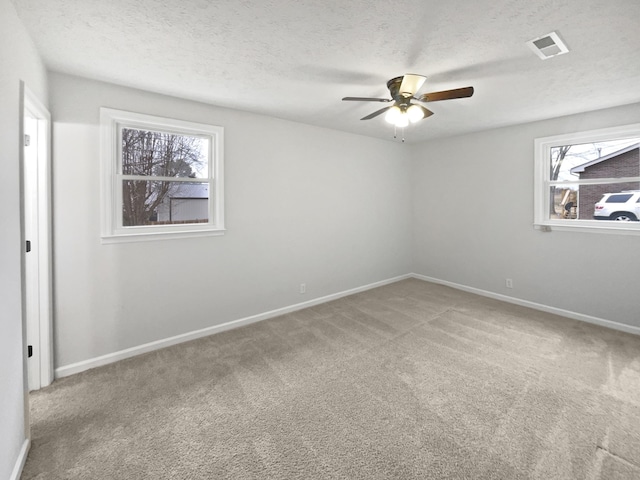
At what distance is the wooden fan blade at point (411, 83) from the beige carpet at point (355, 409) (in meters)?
2.37

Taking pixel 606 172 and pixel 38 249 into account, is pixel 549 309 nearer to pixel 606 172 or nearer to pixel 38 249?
pixel 606 172

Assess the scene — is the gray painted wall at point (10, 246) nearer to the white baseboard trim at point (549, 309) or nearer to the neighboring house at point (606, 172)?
the white baseboard trim at point (549, 309)

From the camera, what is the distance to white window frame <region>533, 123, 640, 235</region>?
3.26 meters

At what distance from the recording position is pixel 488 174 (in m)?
4.38

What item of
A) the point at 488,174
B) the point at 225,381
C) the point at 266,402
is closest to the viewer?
the point at 266,402

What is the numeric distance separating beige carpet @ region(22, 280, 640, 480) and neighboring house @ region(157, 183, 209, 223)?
4.37ft

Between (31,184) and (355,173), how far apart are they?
370cm

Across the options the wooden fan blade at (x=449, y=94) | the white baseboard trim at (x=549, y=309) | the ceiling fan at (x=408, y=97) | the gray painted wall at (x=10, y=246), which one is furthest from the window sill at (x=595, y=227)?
the gray painted wall at (x=10, y=246)

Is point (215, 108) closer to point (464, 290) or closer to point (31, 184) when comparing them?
point (31, 184)

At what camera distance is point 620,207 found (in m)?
3.37

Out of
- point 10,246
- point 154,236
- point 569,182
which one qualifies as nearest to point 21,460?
point 10,246

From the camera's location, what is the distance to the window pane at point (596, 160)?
10.9ft

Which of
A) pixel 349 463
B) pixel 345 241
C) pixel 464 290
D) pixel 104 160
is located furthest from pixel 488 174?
pixel 104 160

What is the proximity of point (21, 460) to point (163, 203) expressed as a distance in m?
2.12
